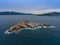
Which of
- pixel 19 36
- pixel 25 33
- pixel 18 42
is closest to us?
pixel 18 42

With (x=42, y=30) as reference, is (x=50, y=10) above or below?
above

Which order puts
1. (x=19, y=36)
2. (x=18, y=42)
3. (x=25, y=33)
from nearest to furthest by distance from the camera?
(x=18, y=42) < (x=19, y=36) < (x=25, y=33)

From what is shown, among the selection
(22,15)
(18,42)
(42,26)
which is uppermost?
(22,15)

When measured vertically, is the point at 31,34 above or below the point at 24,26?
below

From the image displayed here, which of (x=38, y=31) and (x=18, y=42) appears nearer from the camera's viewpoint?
(x=18, y=42)

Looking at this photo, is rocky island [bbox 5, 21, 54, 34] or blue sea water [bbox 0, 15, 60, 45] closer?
blue sea water [bbox 0, 15, 60, 45]

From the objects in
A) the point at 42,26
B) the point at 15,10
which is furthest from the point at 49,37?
the point at 15,10

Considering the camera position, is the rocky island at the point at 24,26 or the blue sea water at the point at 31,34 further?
the rocky island at the point at 24,26

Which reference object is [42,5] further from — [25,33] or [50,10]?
[25,33]
